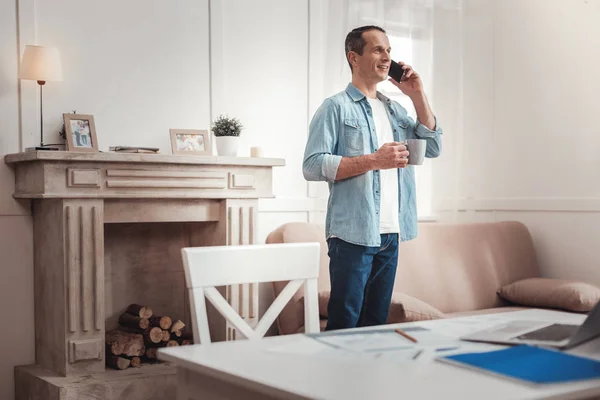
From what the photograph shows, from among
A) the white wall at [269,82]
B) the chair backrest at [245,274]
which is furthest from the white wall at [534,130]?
the chair backrest at [245,274]

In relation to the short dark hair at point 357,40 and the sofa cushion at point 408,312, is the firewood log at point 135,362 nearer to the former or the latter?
the sofa cushion at point 408,312

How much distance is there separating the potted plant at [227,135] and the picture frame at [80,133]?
60cm

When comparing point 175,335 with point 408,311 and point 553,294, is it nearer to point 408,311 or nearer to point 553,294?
point 408,311

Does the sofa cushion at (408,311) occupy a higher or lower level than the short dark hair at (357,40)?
lower

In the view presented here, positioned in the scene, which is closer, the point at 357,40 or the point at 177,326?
the point at 357,40

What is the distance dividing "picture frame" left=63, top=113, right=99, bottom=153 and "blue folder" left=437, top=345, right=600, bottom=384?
2400mm

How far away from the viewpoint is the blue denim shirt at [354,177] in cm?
262

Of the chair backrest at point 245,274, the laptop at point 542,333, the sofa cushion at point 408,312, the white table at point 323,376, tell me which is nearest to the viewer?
the white table at point 323,376

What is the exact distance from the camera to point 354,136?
2730 millimetres

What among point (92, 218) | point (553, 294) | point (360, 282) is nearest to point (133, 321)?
point (92, 218)

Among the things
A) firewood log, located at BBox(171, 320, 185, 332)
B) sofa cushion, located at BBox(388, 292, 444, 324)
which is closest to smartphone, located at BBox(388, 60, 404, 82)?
sofa cushion, located at BBox(388, 292, 444, 324)

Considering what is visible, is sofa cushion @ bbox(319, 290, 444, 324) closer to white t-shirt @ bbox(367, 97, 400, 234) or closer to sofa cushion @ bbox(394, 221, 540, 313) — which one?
white t-shirt @ bbox(367, 97, 400, 234)

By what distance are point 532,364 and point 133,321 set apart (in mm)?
2640

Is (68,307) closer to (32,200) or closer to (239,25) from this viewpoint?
(32,200)
